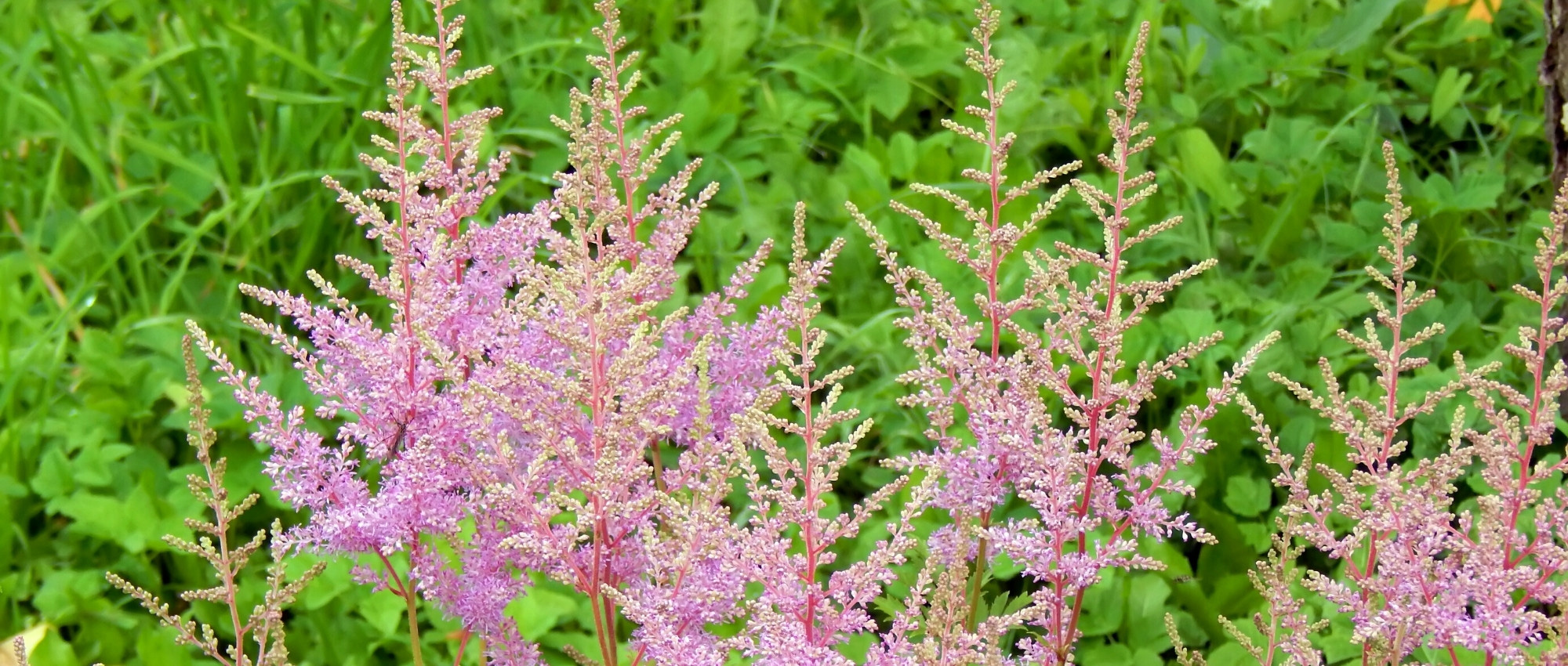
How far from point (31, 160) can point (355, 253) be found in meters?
1.11

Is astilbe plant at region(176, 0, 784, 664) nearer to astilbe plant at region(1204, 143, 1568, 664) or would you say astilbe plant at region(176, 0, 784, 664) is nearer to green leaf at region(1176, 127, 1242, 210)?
astilbe plant at region(1204, 143, 1568, 664)

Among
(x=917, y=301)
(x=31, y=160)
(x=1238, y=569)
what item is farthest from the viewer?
(x=31, y=160)

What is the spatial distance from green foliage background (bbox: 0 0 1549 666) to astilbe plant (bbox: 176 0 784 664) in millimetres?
1103

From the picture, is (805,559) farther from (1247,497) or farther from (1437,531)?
(1247,497)

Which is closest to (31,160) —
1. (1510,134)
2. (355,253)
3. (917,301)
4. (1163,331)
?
(355,253)

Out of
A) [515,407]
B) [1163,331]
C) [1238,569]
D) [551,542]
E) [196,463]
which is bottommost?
[196,463]

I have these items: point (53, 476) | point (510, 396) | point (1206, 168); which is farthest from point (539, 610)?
point (1206, 168)

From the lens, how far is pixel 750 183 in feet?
13.3

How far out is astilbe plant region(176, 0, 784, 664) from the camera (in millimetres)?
1415

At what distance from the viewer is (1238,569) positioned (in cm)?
279

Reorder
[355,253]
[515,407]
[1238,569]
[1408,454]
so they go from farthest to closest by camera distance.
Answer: [355,253], [1408,454], [1238,569], [515,407]

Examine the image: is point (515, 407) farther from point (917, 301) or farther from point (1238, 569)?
point (1238, 569)

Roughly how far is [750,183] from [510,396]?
2568 millimetres

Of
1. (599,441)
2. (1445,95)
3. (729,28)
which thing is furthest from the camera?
(729,28)
